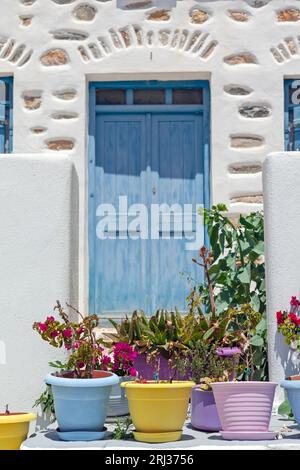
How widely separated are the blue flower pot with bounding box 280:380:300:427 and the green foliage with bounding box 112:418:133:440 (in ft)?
2.84

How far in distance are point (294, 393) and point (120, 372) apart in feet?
3.58

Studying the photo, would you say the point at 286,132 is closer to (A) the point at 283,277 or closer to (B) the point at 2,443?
(A) the point at 283,277

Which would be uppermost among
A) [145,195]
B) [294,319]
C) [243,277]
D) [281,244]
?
[145,195]

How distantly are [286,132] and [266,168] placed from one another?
1944mm

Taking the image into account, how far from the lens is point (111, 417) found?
17.0 ft

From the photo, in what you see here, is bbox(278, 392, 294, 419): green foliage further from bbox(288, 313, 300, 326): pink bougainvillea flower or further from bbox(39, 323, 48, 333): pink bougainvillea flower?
bbox(39, 323, 48, 333): pink bougainvillea flower

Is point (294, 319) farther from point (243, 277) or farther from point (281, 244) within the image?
point (243, 277)

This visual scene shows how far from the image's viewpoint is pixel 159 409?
4.48 meters

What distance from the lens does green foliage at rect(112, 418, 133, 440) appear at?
464cm

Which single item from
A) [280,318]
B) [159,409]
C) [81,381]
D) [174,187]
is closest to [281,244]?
[280,318]

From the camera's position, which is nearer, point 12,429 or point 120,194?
point 12,429

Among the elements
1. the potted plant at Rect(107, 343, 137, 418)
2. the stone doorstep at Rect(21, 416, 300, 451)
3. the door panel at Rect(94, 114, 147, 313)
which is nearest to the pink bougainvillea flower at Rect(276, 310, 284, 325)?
the stone doorstep at Rect(21, 416, 300, 451)

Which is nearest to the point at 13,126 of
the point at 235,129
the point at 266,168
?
the point at 235,129

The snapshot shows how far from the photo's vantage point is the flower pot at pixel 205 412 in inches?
190
